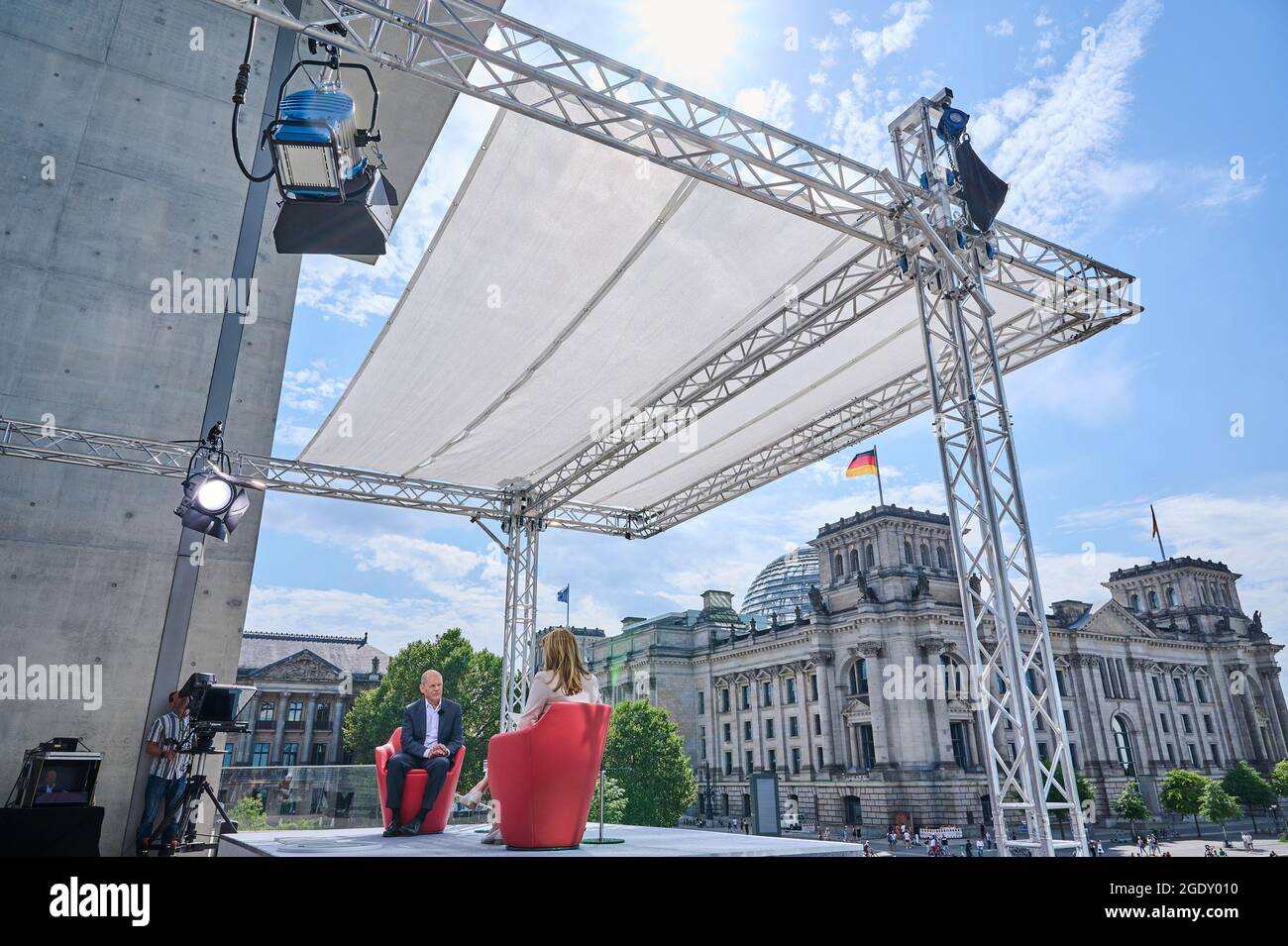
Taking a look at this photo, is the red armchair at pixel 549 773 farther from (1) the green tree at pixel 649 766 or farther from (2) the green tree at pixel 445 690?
(1) the green tree at pixel 649 766

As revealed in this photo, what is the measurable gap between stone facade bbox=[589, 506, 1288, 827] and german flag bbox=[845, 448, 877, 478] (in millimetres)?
23357

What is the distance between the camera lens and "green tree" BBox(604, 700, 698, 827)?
147 feet

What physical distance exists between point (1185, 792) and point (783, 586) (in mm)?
43590

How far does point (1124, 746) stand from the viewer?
57.8 m

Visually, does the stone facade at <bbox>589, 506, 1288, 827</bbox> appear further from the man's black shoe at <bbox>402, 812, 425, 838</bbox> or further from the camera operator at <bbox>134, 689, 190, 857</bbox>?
the camera operator at <bbox>134, 689, 190, 857</bbox>

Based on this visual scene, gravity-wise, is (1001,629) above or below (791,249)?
below

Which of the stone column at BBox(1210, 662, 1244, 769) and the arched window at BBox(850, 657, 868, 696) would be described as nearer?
the arched window at BBox(850, 657, 868, 696)

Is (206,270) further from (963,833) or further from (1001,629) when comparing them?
(963,833)

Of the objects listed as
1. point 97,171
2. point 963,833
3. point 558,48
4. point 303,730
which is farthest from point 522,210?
point 303,730

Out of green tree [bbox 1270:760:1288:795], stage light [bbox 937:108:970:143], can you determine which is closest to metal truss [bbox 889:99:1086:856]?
stage light [bbox 937:108:970:143]

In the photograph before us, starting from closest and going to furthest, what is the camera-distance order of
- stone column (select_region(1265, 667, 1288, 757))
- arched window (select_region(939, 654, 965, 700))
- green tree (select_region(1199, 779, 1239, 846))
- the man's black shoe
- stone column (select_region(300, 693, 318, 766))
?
the man's black shoe, green tree (select_region(1199, 779, 1239, 846)), arched window (select_region(939, 654, 965, 700)), stone column (select_region(300, 693, 318, 766)), stone column (select_region(1265, 667, 1288, 757))

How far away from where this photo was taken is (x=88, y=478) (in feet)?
33.7
